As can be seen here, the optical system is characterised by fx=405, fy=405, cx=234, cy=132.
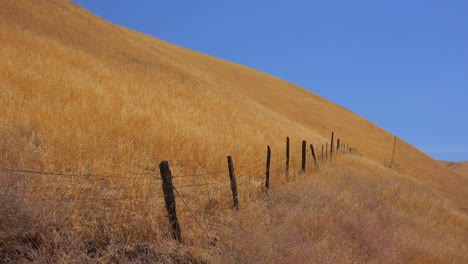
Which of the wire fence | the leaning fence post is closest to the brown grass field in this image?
the wire fence

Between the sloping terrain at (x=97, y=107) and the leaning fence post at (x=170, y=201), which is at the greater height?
the sloping terrain at (x=97, y=107)

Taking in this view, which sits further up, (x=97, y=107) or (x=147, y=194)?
(x=97, y=107)

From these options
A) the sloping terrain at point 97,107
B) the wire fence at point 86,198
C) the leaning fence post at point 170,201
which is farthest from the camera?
the sloping terrain at point 97,107

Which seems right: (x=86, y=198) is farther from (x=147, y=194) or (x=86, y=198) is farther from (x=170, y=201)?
(x=170, y=201)

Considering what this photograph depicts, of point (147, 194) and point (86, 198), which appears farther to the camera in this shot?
point (147, 194)

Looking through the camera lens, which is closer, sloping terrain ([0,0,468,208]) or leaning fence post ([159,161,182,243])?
leaning fence post ([159,161,182,243])

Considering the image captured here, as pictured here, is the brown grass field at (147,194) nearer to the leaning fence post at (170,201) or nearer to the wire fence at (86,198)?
the wire fence at (86,198)

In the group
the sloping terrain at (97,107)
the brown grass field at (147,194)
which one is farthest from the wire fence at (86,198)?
the sloping terrain at (97,107)

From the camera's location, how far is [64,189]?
20.4 feet

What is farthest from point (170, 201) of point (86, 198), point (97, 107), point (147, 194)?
point (97, 107)

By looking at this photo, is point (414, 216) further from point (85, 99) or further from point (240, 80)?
point (240, 80)

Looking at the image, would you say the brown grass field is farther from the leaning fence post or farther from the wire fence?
the leaning fence post

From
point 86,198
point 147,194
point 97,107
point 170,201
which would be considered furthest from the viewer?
point 97,107

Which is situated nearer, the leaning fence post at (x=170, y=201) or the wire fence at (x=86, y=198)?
the wire fence at (x=86, y=198)
